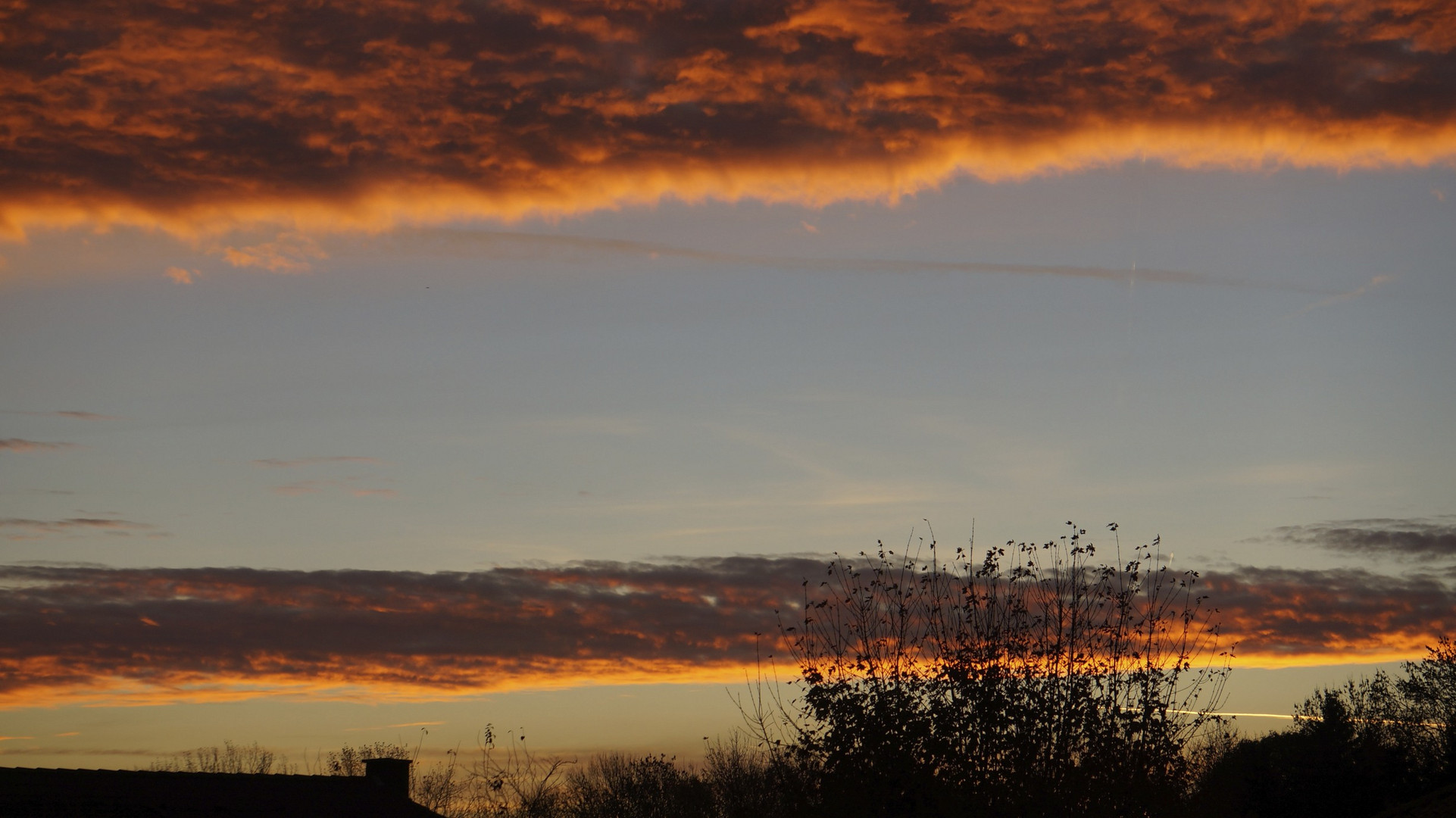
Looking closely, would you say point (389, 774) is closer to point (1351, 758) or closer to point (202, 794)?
point (202, 794)

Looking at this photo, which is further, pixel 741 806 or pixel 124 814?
pixel 124 814

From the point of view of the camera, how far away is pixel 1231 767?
2675 inches

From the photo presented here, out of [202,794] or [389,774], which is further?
[389,774]

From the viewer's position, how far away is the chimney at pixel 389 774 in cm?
4312

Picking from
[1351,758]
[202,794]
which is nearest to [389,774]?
[202,794]

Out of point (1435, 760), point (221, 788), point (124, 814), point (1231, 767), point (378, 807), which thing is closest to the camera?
point (124, 814)

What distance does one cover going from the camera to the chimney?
43125mm

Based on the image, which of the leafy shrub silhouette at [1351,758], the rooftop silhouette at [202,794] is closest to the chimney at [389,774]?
the rooftop silhouette at [202,794]

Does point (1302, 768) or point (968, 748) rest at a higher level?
point (968, 748)

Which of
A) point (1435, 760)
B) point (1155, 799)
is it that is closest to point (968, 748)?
point (1155, 799)

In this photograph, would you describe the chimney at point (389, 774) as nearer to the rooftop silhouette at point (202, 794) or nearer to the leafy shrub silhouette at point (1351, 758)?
the rooftop silhouette at point (202, 794)

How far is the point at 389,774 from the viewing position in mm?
43719

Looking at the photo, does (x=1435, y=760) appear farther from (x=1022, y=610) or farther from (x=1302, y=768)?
(x=1022, y=610)

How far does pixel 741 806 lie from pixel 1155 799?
7.56 m
